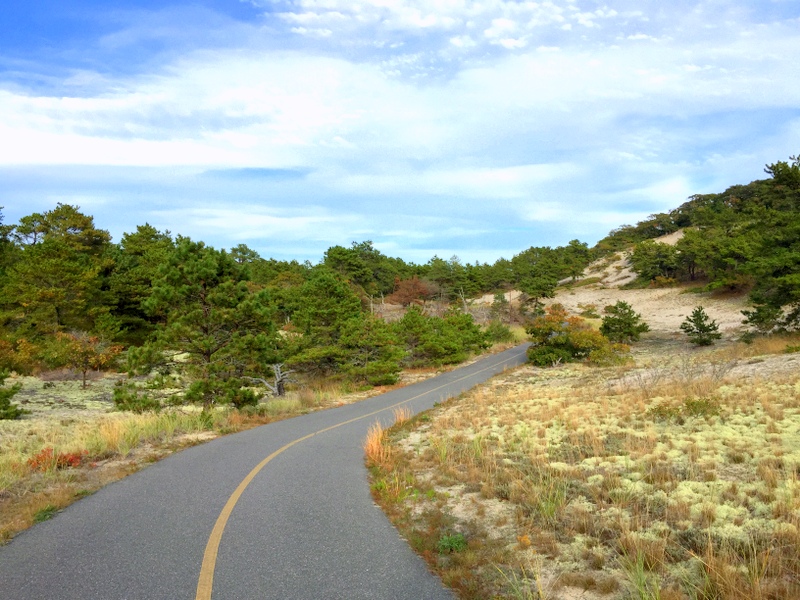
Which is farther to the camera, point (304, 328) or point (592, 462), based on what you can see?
point (304, 328)

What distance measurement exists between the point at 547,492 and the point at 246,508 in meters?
4.53

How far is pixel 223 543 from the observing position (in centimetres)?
593

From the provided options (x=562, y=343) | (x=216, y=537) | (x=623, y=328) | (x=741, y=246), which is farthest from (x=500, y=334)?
(x=216, y=537)

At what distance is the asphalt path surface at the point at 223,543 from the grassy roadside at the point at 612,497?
0.55 metres

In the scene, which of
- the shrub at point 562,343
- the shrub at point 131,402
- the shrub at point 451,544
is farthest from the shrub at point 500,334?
the shrub at point 451,544

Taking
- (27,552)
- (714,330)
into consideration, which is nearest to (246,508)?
(27,552)

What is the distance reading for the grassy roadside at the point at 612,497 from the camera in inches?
183

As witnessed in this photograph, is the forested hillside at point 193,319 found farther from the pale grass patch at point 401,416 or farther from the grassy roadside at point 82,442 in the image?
the pale grass patch at point 401,416

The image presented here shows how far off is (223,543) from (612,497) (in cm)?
515

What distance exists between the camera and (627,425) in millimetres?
11945

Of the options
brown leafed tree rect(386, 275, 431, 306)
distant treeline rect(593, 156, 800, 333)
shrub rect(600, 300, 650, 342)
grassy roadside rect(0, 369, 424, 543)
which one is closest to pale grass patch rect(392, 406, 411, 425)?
grassy roadside rect(0, 369, 424, 543)

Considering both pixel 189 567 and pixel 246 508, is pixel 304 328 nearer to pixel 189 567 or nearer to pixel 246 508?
pixel 246 508

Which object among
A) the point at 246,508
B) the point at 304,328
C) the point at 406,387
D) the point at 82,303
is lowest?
the point at 406,387

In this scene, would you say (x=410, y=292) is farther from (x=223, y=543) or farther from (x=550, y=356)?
(x=223, y=543)
